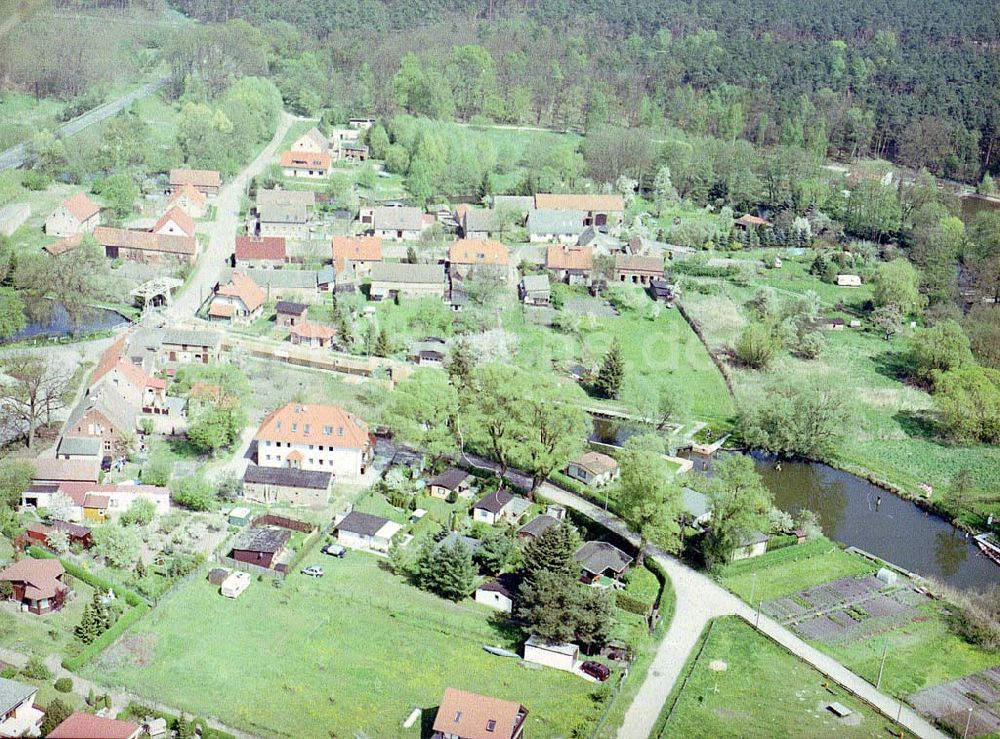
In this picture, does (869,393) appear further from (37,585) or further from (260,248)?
(37,585)

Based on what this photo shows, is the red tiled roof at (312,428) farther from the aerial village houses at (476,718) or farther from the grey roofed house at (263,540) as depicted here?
the aerial village houses at (476,718)

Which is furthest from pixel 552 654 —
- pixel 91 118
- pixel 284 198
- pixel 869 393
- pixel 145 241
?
pixel 91 118

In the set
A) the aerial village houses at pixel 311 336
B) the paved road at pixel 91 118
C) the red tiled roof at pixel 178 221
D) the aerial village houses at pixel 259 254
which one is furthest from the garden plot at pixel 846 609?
the paved road at pixel 91 118

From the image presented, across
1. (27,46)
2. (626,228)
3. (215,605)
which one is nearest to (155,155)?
(27,46)

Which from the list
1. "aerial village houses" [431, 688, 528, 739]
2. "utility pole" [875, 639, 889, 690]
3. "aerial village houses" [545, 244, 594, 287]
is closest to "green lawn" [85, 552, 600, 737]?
"aerial village houses" [431, 688, 528, 739]

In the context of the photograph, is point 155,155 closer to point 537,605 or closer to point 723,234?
point 723,234
